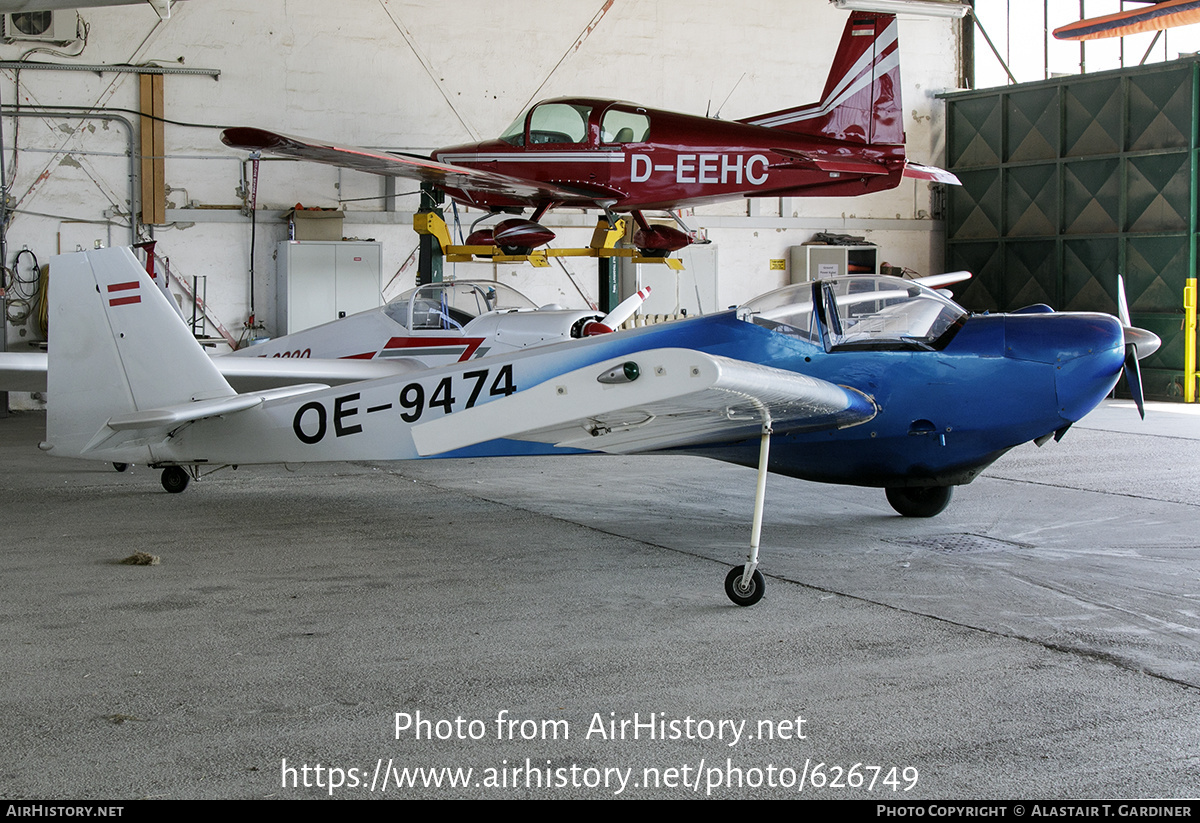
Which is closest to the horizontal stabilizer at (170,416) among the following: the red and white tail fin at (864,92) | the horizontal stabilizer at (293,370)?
the horizontal stabilizer at (293,370)

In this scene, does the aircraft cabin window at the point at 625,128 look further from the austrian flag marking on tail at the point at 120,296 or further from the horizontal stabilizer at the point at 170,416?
the austrian flag marking on tail at the point at 120,296

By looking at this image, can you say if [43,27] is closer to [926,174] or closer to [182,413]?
[182,413]

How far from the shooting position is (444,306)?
10.7 meters

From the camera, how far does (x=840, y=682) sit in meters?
3.87

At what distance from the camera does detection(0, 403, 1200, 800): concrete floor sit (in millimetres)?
3121

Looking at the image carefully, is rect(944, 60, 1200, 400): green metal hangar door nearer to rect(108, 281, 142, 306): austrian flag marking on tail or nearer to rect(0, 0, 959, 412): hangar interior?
rect(0, 0, 959, 412): hangar interior

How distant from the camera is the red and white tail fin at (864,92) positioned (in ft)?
41.1

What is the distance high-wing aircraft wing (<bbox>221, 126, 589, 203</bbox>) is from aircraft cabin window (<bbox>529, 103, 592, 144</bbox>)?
54 cm

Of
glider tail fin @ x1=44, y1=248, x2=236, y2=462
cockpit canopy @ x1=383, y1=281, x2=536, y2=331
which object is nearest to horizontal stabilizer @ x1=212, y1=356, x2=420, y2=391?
cockpit canopy @ x1=383, y1=281, x2=536, y2=331

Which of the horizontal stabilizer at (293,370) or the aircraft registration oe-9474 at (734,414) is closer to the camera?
the aircraft registration oe-9474 at (734,414)

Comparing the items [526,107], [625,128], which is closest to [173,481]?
[625,128]

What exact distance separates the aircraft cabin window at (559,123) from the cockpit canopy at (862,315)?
21.3ft

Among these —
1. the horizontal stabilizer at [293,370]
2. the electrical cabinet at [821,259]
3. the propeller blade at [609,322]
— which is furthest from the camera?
the electrical cabinet at [821,259]

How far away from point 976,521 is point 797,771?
4.39m
